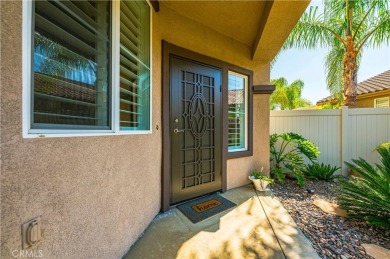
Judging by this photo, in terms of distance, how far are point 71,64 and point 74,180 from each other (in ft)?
2.46

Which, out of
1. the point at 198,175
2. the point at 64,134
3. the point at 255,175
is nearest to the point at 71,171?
the point at 64,134

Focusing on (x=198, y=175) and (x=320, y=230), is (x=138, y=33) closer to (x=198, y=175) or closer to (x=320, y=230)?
(x=198, y=175)

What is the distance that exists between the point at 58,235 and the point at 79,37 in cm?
127

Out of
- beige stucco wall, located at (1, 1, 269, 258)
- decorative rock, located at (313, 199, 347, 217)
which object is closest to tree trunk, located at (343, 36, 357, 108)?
decorative rock, located at (313, 199, 347, 217)

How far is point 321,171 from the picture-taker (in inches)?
161

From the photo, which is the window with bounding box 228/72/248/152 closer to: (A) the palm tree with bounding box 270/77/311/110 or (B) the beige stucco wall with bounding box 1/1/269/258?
(B) the beige stucco wall with bounding box 1/1/269/258

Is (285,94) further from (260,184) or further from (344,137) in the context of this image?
(260,184)

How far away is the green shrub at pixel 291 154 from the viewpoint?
3.75 metres

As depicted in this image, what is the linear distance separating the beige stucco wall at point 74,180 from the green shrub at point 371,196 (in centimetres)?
257

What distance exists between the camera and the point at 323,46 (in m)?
5.08

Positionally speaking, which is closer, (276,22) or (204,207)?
(276,22)

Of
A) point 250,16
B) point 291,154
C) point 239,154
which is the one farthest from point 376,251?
point 250,16

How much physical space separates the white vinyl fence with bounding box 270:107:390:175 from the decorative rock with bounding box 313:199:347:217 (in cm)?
204

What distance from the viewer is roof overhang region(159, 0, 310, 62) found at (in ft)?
7.32
